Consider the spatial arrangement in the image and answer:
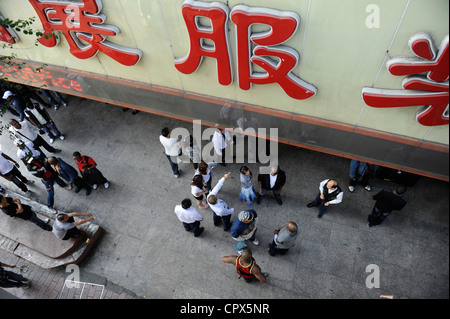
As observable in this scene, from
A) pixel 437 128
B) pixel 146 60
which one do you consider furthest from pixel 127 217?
pixel 437 128

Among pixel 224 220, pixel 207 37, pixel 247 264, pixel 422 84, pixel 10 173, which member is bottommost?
pixel 224 220

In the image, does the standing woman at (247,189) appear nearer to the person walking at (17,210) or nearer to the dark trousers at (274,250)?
the dark trousers at (274,250)

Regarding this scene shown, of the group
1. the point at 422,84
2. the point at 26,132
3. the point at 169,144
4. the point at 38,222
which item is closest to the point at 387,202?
the point at 422,84

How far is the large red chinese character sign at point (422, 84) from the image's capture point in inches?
160

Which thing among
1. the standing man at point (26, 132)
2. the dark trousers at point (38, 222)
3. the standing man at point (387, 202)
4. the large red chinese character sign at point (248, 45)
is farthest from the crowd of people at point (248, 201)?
the standing man at point (26, 132)

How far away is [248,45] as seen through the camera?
5098 millimetres

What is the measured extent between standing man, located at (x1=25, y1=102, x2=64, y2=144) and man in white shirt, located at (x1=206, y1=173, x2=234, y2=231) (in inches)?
214

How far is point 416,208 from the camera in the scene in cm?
678

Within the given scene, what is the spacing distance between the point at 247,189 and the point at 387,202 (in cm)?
276

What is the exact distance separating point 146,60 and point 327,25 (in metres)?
3.60

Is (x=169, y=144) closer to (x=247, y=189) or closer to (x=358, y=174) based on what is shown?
(x=247, y=189)

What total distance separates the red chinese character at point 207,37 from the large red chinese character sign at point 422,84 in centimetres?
242

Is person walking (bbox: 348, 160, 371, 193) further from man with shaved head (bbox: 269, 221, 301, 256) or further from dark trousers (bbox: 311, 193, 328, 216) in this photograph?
man with shaved head (bbox: 269, 221, 301, 256)

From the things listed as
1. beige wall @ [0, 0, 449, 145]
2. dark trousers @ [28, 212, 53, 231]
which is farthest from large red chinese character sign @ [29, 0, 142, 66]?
dark trousers @ [28, 212, 53, 231]
